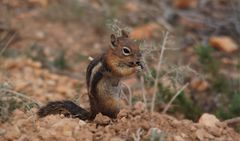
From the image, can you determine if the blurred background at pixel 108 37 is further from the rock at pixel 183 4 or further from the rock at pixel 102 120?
the rock at pixel 102 120

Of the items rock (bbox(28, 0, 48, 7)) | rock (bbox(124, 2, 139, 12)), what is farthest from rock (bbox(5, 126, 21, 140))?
rock (bbox(124, 2, 139, 12))

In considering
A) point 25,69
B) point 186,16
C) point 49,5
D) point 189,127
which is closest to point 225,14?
point 186,16

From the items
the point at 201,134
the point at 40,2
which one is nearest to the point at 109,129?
the point at 201,134

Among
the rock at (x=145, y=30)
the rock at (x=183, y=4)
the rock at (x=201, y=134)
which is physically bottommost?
the rock at (x=145, y=30)

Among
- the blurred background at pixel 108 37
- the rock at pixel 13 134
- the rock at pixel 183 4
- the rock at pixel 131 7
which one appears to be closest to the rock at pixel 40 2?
the blurred background at pixel 108 37

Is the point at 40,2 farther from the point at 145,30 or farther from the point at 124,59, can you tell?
the point at 124,59

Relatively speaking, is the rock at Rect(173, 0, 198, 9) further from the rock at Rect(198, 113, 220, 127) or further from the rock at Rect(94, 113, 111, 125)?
the rock at Rect(94, 113, 111, 125)
